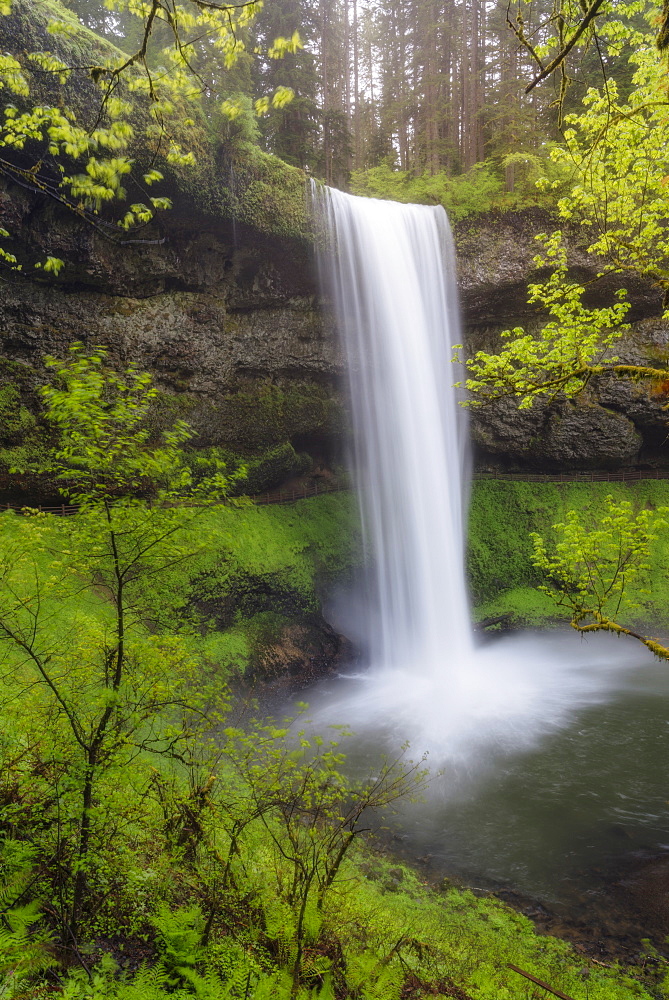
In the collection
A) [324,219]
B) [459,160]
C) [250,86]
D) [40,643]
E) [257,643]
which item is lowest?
[257,643]

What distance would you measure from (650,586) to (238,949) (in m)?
16.6

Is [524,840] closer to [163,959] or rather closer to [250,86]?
[163,959]

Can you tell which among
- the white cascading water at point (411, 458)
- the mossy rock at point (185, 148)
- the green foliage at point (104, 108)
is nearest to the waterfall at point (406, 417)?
the white cascading water at point (411, 458)

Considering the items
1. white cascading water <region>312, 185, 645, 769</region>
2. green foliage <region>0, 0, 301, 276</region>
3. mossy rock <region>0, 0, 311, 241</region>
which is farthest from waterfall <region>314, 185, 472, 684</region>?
green foliage <region>0, 0, 301, 276</region>

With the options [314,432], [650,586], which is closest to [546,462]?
[650,586]

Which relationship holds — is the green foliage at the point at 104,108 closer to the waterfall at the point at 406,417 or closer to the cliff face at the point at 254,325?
the cliff face at the point at 254,325

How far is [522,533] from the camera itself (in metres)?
18.0

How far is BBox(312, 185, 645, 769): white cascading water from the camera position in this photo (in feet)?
46.3

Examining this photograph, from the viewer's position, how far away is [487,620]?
16422mm

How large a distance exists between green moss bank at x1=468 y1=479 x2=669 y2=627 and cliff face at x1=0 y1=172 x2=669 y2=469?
1.10 meters

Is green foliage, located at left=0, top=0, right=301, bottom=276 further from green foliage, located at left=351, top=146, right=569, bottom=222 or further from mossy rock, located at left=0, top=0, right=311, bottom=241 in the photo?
green foliage, located at left=351, top=146, right=569, bottom=222

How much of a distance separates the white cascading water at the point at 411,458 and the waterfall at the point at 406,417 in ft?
0.11

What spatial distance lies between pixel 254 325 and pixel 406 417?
5.52 metres

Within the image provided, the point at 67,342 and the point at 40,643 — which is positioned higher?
the point at 67,342
